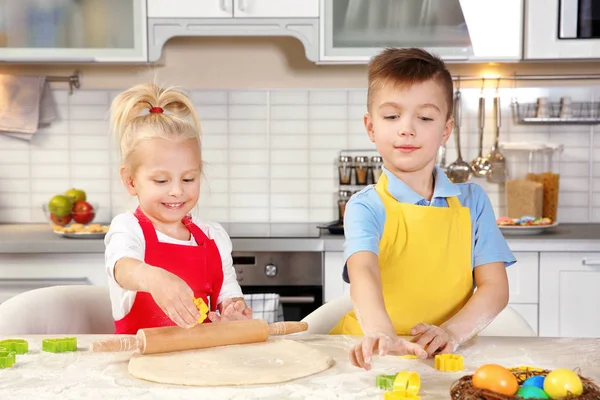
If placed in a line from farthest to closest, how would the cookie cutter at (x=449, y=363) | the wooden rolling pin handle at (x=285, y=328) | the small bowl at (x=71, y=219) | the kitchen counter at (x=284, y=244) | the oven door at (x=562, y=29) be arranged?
the small bowl at (x=71, y=219) < the oven door at (x=562, y=29) < the kitchen counter at (x=284, y=244) < the wooden rolling pin handle at (x=285, y=328) < the cookie cutter at (x=449, y=363)

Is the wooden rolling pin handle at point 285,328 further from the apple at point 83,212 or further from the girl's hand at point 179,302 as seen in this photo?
Answer: the apple at point 83,212

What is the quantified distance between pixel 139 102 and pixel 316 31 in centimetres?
132

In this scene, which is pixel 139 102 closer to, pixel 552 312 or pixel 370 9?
pixel 370 9

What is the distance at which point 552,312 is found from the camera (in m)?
2.55

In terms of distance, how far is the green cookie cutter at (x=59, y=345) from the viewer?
1142 millimetres

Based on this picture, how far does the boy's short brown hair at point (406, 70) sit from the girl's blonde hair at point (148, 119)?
36 cm

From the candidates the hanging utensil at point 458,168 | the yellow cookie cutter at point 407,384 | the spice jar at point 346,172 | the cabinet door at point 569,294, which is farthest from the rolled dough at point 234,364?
the hanging utensil at point 458,168

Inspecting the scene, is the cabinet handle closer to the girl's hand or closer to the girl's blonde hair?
the girl's blonde hair

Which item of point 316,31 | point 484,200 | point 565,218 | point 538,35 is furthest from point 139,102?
point 565,218

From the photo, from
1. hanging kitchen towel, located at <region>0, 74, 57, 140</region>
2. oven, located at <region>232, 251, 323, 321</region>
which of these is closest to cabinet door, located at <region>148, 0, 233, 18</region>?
hanging kitchen towel, located at <region>0, 74, 57, 140</region>

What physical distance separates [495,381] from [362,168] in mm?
2113

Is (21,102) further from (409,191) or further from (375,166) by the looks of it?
(409,191)

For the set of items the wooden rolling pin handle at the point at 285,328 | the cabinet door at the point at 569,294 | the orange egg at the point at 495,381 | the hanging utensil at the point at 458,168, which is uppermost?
the hanging utensil at the point at 458,168

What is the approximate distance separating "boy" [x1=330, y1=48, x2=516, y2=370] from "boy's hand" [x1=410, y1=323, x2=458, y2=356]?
0.12m
